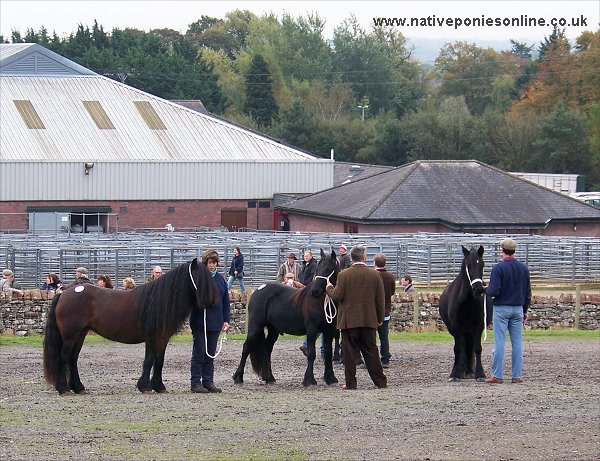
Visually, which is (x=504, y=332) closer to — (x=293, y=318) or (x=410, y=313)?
(x=293, y=318)

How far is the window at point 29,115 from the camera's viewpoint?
59.7 meters

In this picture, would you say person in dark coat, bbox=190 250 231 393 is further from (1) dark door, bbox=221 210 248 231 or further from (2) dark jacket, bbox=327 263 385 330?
(1) dark door, bbox=221 210 248 231

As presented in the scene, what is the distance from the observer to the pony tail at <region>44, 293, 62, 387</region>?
14484 mm

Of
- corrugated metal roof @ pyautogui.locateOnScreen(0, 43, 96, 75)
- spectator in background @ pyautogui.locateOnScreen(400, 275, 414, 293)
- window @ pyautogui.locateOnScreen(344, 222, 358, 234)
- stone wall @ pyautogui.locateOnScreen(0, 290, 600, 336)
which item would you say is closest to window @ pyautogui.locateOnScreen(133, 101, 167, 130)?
corrugated metal roof @ pyautogui.locateOnScreen(0, 43, 96, 75)

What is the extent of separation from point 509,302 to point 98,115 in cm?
4933

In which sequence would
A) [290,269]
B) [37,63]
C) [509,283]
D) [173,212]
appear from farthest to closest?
[37,63], [173,212], [290,269], [509,283]

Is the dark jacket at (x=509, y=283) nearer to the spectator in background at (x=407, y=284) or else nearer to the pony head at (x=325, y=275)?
the pony head at (x=325, y=275)

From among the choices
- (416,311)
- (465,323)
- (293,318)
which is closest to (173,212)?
(416,311)

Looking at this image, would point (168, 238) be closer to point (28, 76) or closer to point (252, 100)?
point (28, 76)

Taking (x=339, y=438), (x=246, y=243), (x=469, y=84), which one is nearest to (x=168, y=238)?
(x=246, y=243)

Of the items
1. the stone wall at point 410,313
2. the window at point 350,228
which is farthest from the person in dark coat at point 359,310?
the window at point 350,228

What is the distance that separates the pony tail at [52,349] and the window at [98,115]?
47373mm

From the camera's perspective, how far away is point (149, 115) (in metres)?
63.5

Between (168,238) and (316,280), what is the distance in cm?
2898
